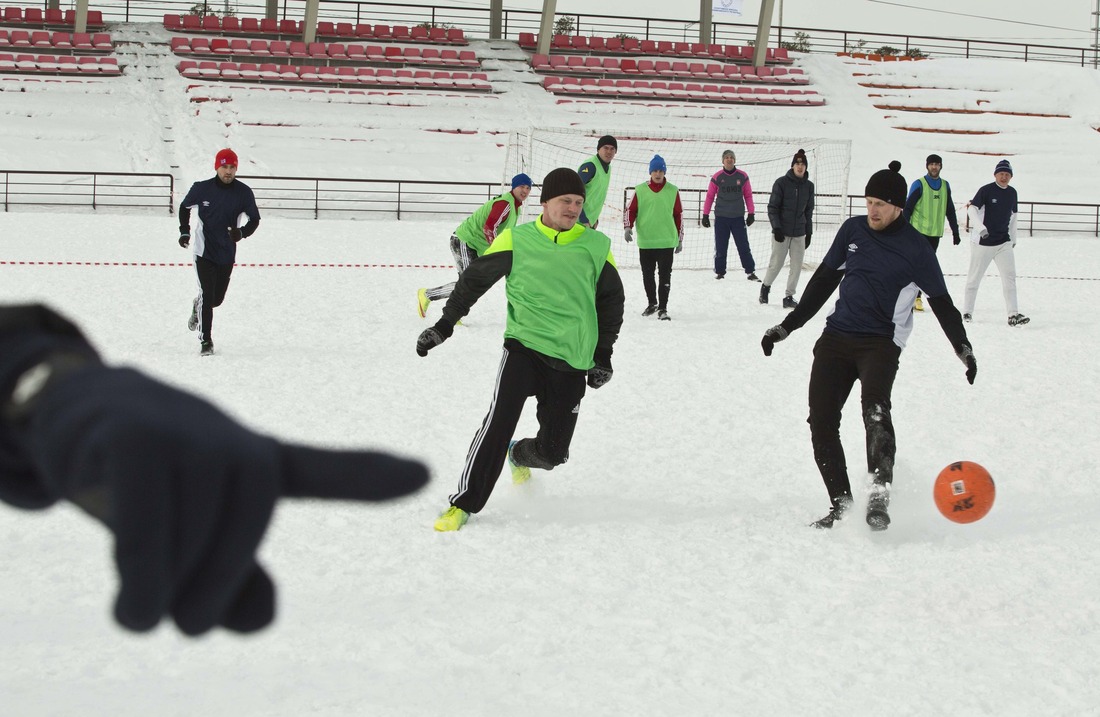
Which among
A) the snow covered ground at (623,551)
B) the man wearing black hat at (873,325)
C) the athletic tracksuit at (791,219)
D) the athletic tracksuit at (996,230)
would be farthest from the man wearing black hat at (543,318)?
the athletic tracksuit at (791,219)

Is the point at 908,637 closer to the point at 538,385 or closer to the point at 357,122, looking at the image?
the point at 538,385

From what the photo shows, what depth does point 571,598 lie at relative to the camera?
4.18 meters

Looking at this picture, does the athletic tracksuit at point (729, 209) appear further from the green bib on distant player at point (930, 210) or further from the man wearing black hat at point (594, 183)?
the man wearing black hat at point (594, 183)

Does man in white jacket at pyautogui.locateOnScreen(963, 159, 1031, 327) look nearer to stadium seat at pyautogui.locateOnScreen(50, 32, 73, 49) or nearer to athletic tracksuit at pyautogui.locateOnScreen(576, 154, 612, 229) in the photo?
athletic tracksuit at pyautogui.locateOnScreen(576, 154, 612, 229)

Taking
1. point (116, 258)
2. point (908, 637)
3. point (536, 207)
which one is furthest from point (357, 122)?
point (908, 637)

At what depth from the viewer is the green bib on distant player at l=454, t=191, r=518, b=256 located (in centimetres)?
970

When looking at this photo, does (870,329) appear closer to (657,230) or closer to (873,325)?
(873,325)

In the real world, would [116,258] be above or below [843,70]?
below

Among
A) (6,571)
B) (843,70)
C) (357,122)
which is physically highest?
(843,70)

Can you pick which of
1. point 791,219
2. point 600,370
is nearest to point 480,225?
point 791,219

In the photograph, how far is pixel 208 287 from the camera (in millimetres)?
8750

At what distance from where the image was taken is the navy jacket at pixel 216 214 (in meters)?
8.62

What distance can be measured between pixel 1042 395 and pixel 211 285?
6.44 m

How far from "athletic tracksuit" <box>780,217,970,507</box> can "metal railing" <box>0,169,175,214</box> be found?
17892 millimetres
